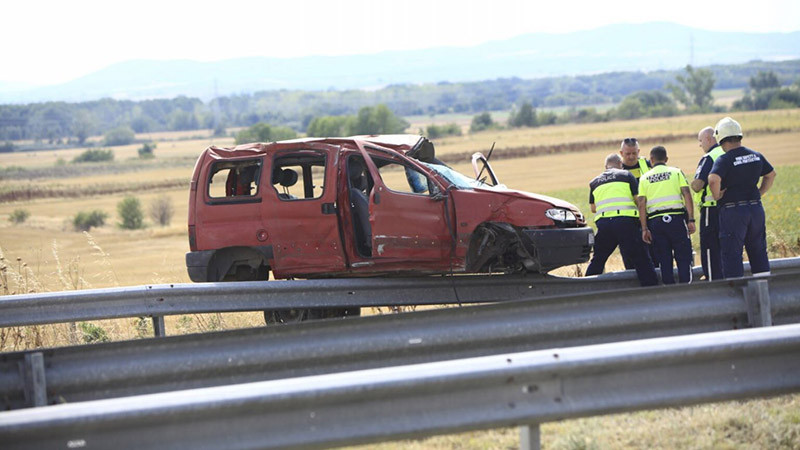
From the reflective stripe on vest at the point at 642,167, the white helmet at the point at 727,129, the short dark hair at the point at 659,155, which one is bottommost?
the reflective stripe on vest at the point at 642,167

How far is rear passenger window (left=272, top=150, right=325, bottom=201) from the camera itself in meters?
10.7

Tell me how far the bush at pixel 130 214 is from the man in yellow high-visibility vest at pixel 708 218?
145 feet

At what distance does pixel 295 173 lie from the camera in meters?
11.0

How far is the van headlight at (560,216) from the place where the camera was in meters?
10.2

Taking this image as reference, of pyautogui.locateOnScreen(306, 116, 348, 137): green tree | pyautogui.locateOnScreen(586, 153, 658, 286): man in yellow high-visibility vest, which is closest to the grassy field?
pyautogui.locateOnScreen(586, 153, 658, 286): man in yellow high-visibility vest

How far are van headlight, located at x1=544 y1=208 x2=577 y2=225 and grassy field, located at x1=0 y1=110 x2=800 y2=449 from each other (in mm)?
3017

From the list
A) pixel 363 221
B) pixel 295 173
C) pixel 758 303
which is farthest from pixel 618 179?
pixel 758 303

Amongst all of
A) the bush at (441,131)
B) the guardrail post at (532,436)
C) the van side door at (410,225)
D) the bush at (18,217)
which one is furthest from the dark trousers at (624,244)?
the bush at (441,131)

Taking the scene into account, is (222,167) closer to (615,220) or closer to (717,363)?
(615,220)

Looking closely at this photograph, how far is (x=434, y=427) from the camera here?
4461 mm

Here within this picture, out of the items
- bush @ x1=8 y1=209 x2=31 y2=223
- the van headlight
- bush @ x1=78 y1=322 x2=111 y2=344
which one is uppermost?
the van headlight

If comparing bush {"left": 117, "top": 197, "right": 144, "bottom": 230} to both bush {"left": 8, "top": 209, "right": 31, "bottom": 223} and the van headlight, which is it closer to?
bush {"left": 8, "top": 209, "right": 31, "bottom": 223}

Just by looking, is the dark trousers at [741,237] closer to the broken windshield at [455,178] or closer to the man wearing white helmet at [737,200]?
the man wearing white helmet at [737,200]

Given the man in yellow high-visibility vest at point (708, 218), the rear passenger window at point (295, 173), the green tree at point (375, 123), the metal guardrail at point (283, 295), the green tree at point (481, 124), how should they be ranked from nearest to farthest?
1. the metal guardrail at point (283, 295)
2. the man in yellow high-visibility vest at point (708, 218)
3. the rear passenger window at point (295, 173)
4. the green tree at point (375, 123)
5. the green tree at point (481, 124)
